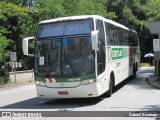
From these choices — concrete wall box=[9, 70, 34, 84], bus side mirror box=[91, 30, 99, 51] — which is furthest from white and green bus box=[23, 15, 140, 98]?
concrete wall box=[9, 70, 34, 84]

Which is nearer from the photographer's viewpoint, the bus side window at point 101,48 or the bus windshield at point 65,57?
the bus windshield at point 65,57

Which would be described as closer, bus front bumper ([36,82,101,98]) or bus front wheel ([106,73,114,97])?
bus front bumper ([36,82,101,98])

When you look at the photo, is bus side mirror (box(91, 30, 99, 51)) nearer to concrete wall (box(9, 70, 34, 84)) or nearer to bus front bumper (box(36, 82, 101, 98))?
bus front bumper (box(36, 82, 101, 98))

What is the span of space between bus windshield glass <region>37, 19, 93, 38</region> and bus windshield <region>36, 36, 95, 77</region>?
245 mm

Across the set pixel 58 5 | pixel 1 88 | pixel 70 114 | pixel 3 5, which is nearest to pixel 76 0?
pixel 58 5

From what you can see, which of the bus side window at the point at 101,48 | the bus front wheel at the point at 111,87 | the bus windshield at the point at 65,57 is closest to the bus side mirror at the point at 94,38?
the bus windshield at the point at 65,57

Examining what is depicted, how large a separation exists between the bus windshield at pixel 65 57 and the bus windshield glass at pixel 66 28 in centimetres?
24

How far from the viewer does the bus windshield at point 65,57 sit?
46.8 feet

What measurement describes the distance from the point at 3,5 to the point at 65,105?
67.9 ft

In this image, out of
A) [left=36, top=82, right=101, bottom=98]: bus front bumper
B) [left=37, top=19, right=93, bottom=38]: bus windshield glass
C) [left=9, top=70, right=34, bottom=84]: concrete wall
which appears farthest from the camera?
[left=9, top=70, right=34, bottom=84]: concrete wall

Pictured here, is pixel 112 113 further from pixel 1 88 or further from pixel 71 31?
pixel 1 88

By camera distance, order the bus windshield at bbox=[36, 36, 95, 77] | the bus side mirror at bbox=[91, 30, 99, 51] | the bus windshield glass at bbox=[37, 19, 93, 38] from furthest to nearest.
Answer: the bus windshield glass at bbox=[37, 19, 93, 38]
the bus windshield at bbox=[36, 36, 95, 77]
the bus side mirror at bbox=[91, 30, 99, 51]

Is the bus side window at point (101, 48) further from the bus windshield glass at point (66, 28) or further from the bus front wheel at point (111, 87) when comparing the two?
the bus front wheel at point (111, 87)

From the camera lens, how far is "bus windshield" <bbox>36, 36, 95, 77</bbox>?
14280 millimetres
